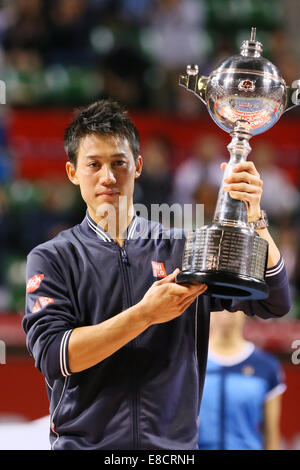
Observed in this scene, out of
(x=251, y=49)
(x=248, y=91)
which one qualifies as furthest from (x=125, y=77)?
(x=248, y=91)

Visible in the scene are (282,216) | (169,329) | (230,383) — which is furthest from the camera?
(282,216)

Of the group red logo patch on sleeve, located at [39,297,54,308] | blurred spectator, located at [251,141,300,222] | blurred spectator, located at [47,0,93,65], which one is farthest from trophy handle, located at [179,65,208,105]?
blurred spectator, located at [47,0,93,65]

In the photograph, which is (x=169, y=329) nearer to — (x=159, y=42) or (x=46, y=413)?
(x=46, y=413)

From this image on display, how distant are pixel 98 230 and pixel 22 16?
5818mm

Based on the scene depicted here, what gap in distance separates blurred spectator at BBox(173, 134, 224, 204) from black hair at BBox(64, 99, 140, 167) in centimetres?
386

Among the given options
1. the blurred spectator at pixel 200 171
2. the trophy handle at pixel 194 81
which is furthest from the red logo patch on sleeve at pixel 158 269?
the blurred spectator at pixel 200 171

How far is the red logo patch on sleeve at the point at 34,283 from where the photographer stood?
210 cm

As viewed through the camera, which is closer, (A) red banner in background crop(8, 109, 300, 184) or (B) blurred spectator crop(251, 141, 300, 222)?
(B) blurred spectator crop(251, 141, 300, 222)

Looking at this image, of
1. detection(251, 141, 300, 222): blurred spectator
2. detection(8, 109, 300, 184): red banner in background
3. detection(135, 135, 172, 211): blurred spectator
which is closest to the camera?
detection(135, 135, 172, 211): blurred spectator

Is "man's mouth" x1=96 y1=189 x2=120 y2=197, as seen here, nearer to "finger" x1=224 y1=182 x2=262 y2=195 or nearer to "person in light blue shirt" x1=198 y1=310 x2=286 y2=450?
"finger" x1=224 y1=182 x2=262 y2=195

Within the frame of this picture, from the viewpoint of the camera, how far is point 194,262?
1.90 metres

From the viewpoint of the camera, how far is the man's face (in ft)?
6.95

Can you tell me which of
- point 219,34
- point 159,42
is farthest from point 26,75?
point 219,34

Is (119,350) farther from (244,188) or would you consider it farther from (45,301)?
(244,188)
